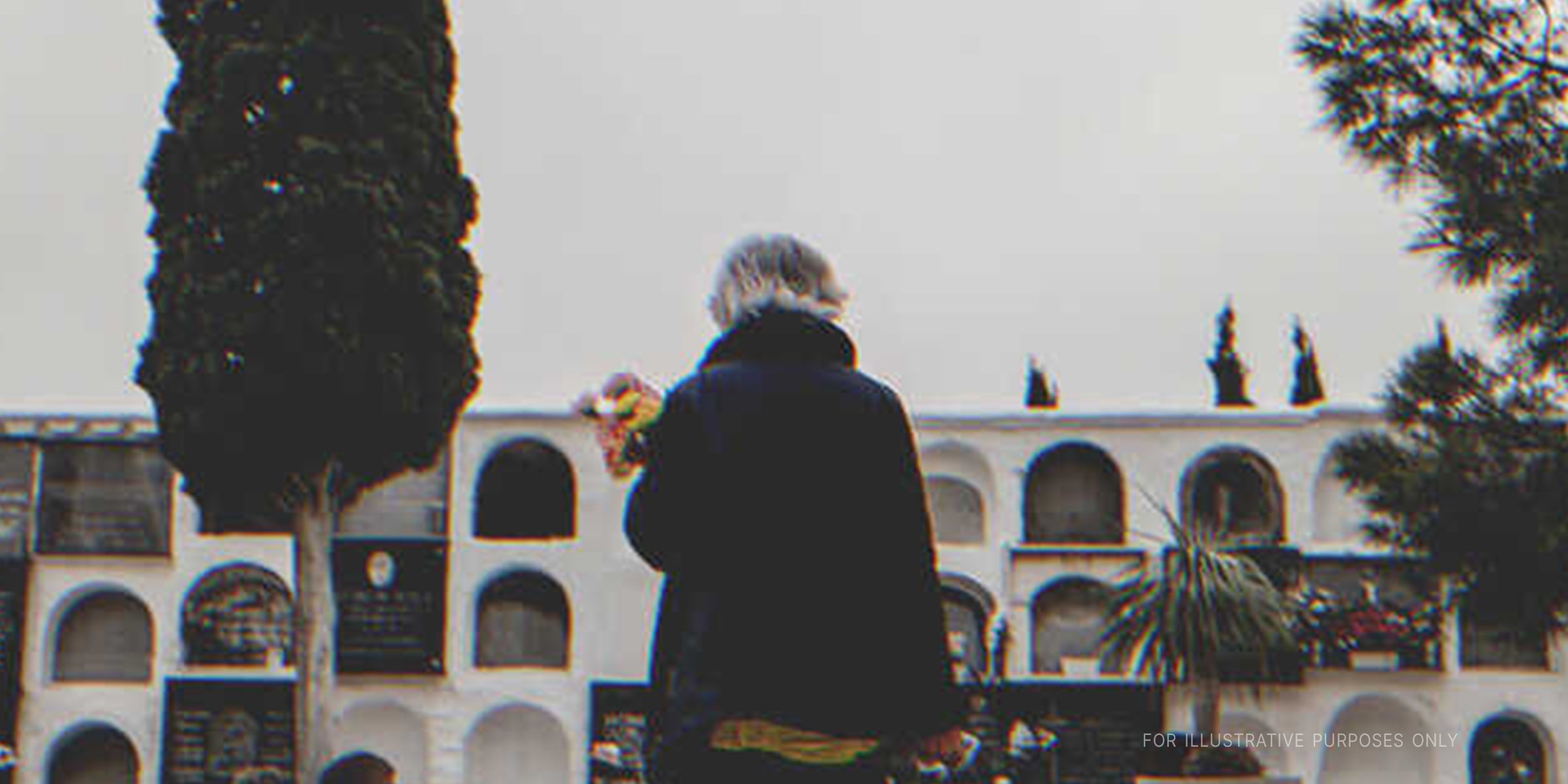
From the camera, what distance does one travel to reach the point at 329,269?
61.8 ft

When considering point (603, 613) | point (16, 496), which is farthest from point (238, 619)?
point (603, 613)

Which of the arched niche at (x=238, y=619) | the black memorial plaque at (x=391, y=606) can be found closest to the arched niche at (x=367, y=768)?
the black memorial plaque at (x=391, y=606)

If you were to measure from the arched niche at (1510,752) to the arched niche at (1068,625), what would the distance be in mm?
5318

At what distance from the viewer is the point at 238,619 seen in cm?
2412

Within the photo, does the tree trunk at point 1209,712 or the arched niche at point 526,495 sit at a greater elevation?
the arched niche at point 526,495

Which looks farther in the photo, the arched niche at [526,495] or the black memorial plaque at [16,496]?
the arched niche at [526,495]

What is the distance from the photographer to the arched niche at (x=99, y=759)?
24.1 meters

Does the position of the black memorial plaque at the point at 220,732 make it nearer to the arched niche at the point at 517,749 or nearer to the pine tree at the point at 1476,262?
the arched niche at the point at 517,749

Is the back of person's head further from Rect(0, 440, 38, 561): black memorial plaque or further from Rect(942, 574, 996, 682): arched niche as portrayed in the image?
Rect(0, 440, 38, 561): black memorial plaque

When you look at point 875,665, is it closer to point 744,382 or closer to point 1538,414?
point 744,382

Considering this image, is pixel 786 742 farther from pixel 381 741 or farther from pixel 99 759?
pixel 99 759

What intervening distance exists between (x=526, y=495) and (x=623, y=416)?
71.6 feet

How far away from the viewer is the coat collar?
3041 millimetres

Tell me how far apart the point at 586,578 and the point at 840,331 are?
2159 centimetres
